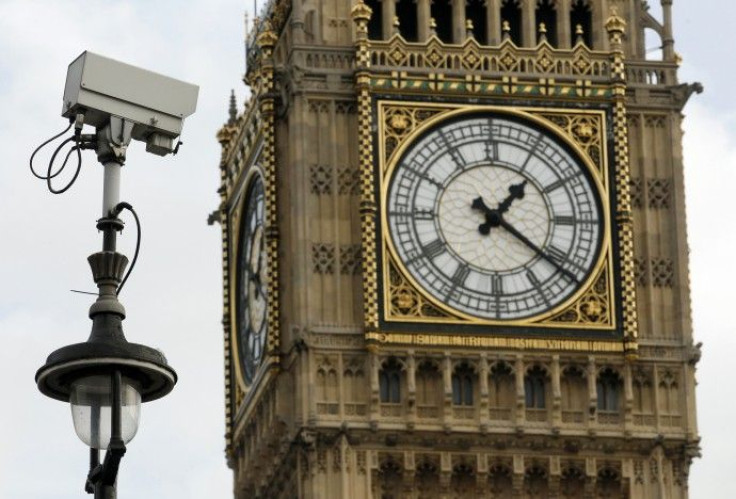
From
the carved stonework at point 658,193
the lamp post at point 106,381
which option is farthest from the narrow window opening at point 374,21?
the lamp post at point 106,381

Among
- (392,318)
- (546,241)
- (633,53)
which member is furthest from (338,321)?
(633,53)

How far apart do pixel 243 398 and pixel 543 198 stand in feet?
21.8

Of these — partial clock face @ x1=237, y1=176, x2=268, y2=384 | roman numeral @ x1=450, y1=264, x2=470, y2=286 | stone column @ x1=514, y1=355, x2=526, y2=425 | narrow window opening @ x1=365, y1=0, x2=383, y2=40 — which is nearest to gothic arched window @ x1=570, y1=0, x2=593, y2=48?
narrow window opening @ x1=365, y1=0, x2=383, y2=40

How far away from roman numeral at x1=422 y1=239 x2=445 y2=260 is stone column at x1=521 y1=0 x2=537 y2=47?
157 inches

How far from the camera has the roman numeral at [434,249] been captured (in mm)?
46031

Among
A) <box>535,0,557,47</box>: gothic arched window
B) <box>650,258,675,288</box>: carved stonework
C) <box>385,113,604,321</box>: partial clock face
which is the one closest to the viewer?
<box>385,113,604,321</box>: partial clock face

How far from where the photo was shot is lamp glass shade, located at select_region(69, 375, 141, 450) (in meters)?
18.7

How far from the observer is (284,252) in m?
46.8

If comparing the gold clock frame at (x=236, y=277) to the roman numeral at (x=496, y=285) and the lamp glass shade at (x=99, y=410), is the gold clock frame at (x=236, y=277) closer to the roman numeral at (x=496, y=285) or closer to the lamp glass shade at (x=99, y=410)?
the roman numeral at (x=496, y=285)

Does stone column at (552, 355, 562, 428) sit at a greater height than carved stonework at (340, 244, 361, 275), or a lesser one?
lesser

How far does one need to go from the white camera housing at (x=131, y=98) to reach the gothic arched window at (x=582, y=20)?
29.2m

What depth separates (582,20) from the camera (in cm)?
4888

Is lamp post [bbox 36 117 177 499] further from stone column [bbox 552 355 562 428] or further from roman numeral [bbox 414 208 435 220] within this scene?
roman numeral [bbox 414 208 435 220]

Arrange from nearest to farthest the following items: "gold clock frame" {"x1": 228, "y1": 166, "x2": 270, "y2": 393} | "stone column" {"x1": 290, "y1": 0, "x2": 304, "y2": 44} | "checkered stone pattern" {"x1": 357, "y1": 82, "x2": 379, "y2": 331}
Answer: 1. "checkered stone pattern" {"x1": 357, "y1": 82, "x2": 379, "y2": 331}
2. "stone column" {"x1": 290, "y1": 0, "x2": 304, "y2": 44}
3. "gold clock frame" {"x1": 228, "y1": 166, "x2": 270, "y2": 393}
